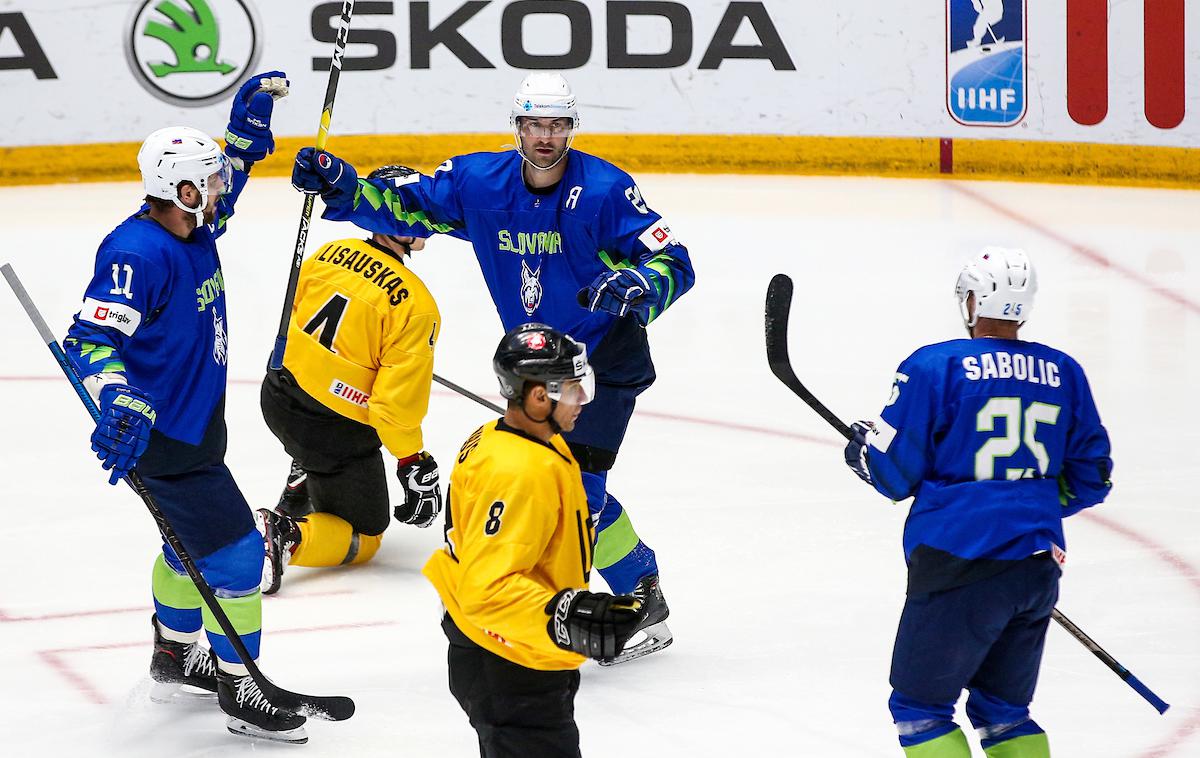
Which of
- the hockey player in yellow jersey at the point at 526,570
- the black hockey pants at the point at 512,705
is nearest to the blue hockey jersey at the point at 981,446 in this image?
the hockey player in yellow jersey at the point at 526,570

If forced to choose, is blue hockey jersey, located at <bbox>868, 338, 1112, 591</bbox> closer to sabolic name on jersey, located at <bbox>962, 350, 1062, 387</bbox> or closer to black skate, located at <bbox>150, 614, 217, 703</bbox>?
sabolic name on jersey, located at <bbox>962, 350, 1062, 387</bbox>

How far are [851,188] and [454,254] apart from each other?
2492 millimetres

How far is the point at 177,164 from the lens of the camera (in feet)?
12.4

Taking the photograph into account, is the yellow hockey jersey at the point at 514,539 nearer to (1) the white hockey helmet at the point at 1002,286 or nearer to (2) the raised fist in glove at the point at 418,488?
(1) the white hockey helmet at the point at 1002,286

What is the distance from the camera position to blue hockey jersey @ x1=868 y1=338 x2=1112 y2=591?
315 centimetres

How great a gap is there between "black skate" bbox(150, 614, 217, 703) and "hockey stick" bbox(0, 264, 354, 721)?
24 cm

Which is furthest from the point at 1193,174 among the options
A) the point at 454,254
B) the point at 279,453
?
the point at 279,453

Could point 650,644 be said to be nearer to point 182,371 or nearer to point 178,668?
point 178,668

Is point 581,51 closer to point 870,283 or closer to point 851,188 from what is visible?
point 851,188

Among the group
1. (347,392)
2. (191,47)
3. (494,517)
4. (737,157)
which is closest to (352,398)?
(347,392)

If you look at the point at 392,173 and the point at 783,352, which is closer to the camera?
the point at 783,352

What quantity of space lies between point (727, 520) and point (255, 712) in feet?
6.35

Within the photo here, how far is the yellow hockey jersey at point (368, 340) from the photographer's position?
4.80 metres

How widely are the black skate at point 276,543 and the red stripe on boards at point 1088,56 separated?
6.34 m
